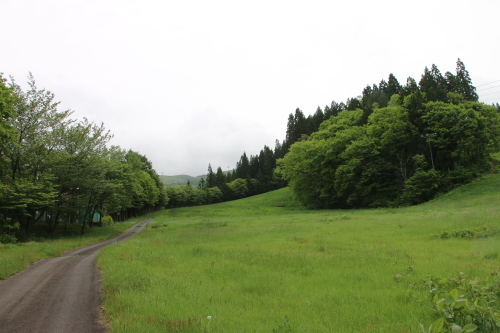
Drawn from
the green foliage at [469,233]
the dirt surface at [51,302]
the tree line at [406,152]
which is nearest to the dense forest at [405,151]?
the tree line at [406,152]

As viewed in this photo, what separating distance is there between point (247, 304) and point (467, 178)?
1986 inches

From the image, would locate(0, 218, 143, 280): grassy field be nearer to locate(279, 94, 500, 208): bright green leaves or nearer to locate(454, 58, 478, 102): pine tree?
locate(279, 94, 500, 208): bright green leaves

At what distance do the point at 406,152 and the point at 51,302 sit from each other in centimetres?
5632

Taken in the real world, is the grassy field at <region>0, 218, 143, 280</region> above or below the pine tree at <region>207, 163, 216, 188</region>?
below

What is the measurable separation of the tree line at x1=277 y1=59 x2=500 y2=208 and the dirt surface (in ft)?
156

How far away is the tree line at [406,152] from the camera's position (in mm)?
45125

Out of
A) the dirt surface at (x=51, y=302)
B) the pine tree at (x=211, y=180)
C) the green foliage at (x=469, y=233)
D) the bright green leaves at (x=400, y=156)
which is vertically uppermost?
the pine tree at (x=211, y=180)

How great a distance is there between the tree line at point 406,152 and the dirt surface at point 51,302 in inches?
1868

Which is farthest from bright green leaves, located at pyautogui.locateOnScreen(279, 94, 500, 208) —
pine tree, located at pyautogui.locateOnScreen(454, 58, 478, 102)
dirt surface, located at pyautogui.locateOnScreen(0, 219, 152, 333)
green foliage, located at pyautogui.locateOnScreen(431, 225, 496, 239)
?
dirt surface, located at pyautogui.locateOnScreen(0, 219, 152, 333)

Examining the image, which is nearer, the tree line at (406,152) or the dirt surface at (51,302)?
the dirt surface at (51,302)

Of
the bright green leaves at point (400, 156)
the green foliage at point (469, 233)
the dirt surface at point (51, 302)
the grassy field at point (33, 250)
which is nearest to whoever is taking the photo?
the dirt surface at point (51, 302)

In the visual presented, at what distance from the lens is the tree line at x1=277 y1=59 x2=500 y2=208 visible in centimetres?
4512

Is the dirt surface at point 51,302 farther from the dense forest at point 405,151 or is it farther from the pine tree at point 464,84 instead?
the pine tree at point 464,84

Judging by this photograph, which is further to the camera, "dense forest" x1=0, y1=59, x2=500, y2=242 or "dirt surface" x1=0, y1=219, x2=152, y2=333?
A: "dense forest" x1=0, y1=59, x2=500, y2=242
